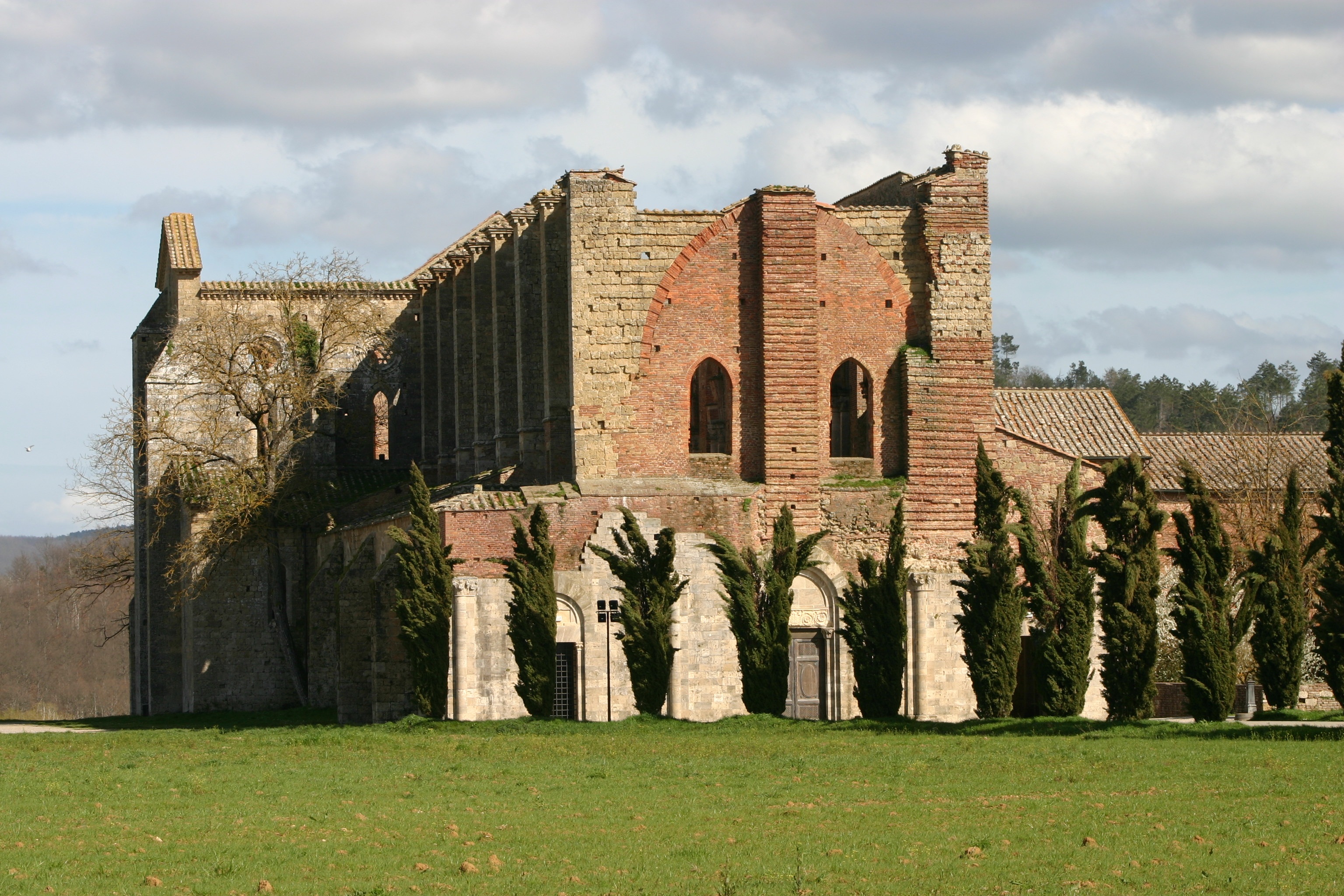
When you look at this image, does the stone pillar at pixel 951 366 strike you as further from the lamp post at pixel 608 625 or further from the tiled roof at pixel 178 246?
the tiled roof at pixel 178 246

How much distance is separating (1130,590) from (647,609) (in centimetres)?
759

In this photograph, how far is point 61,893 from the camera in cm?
1395

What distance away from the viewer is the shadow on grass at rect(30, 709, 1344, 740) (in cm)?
2428

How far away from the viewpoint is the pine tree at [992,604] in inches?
1128

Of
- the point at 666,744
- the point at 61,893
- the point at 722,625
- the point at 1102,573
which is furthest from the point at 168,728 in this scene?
the point at 61,893

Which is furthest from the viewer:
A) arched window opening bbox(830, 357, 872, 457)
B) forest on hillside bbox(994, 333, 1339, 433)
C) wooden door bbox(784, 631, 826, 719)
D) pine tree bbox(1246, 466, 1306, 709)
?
forest on hillside bbox(994, 333, 1339, 433)

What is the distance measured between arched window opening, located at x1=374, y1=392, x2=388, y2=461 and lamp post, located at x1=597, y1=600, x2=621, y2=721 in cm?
1606

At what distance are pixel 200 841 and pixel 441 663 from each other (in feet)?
43.7

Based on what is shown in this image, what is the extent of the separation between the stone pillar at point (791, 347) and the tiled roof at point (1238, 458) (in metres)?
11.2

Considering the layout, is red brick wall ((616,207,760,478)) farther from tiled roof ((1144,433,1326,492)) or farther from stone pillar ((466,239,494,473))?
tiled roof ((1144,433,1326,492))

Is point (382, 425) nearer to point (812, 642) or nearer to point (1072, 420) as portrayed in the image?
point (1072, 420)

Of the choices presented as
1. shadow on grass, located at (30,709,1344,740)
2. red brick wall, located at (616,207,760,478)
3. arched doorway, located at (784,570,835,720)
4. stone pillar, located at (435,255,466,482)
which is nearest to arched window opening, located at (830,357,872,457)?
red brick wall, located at (616,207,760,478)

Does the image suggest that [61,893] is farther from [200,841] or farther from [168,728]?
[168,728]

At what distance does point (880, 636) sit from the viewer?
98.2ft
